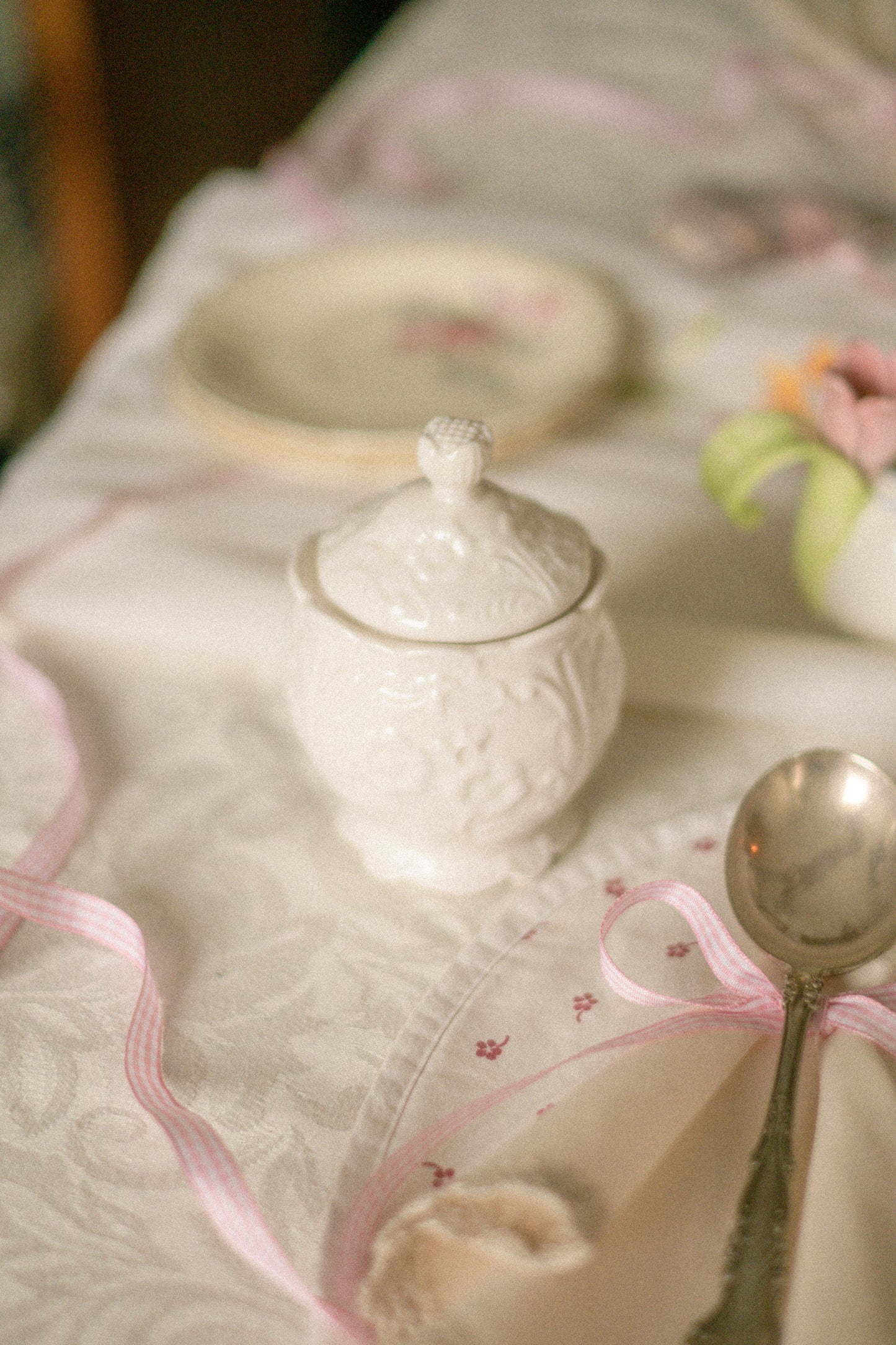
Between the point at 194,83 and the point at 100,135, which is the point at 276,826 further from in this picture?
the point at 194,83

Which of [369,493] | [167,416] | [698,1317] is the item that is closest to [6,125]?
[167,416]

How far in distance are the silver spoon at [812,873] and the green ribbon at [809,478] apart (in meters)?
0.17

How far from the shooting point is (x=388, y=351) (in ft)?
3.10

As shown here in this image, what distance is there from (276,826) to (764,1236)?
0.95 feet

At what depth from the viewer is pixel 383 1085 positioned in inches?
16.8

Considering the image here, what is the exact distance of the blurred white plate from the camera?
0.81 meters

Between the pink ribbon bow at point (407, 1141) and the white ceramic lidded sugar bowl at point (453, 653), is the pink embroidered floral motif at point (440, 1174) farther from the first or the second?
the white ceramic lidded sugar bowl at point (453, 653)

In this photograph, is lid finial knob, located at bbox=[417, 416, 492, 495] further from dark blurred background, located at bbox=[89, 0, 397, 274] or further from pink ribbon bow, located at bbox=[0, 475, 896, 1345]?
dark blurred background, located at bbox=[89, 0, 397, 274]

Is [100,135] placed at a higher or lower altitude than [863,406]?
lower

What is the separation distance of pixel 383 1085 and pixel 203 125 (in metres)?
2.28

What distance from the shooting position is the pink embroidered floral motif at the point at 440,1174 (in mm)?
393

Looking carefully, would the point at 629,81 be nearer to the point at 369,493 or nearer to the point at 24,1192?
the point at 369,493

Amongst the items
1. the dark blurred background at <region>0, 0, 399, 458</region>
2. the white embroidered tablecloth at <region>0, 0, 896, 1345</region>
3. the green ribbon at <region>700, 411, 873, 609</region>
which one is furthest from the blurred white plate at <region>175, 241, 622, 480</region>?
the dark blurred background at <region>0, 0, 399, 458</region>

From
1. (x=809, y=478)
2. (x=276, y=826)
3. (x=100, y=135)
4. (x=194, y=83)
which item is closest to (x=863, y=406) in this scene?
(x=809, y=478)
